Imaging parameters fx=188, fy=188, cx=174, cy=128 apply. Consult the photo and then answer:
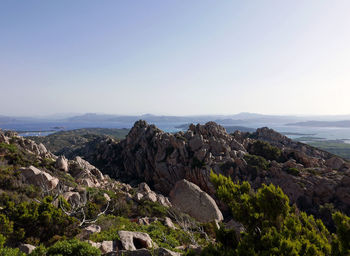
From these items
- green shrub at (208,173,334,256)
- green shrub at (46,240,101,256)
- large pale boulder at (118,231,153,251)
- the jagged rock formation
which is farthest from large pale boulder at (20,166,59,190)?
the jagged rock formation

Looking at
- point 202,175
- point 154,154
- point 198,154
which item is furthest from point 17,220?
point 154,154

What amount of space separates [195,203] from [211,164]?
15040mm

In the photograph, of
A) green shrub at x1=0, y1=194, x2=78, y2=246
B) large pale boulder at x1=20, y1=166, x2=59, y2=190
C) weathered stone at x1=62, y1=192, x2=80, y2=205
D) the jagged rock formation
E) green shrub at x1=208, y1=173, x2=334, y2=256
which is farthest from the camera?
the jagged rock formation

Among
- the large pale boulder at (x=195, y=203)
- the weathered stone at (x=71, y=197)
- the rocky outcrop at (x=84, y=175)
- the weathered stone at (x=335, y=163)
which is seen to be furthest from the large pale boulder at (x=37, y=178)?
the weathered stone at (x=335, y=163)

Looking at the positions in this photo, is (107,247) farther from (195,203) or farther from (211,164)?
(211,164)

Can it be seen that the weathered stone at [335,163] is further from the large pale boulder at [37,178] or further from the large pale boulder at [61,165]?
the large pale boulder at [61,165]

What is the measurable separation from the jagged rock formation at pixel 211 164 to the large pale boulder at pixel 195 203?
A: 10245mm

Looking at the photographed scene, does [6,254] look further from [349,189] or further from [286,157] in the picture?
[286,157]

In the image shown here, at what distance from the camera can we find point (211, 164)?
127 feet

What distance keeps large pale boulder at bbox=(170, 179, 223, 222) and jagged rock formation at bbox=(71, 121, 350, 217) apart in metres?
10.2

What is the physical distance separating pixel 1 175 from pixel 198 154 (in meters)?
31.9

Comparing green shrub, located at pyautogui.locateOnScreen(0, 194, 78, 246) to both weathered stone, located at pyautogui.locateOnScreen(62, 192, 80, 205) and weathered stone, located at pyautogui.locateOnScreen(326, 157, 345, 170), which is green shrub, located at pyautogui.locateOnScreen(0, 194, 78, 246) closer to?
weathered stone, located at pyautogui.locateOnScreen(62, 192, 80, 205)

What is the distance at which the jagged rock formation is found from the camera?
30.1 metres

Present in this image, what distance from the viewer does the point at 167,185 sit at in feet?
134
